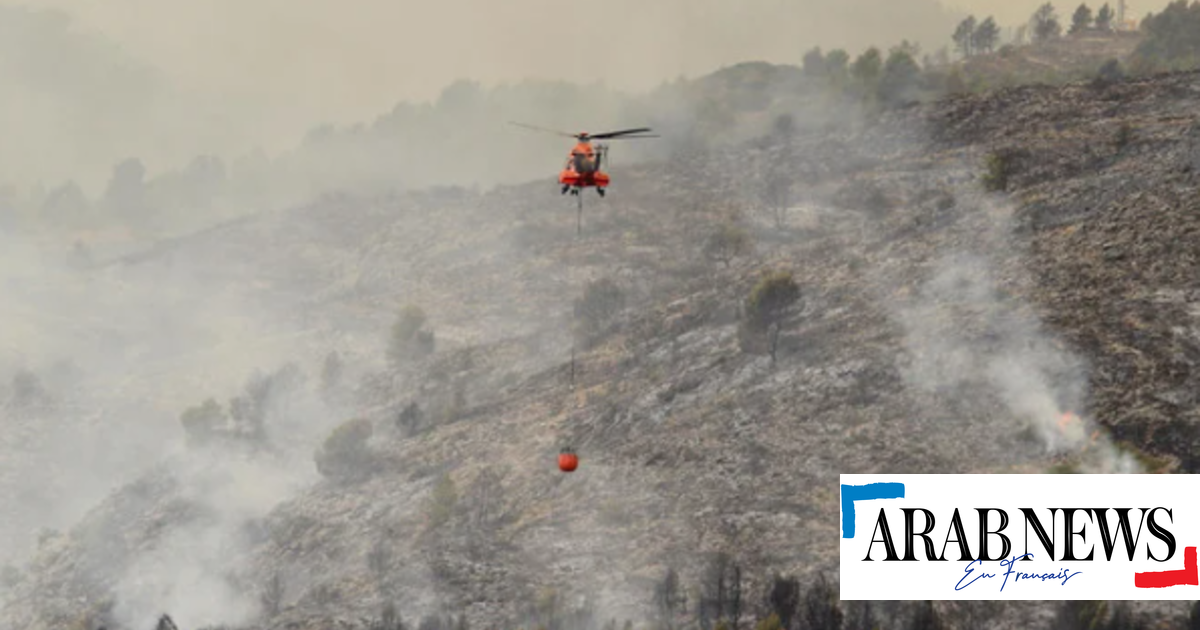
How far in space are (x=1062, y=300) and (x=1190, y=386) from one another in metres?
13.1

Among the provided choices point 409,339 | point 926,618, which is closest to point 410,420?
point 409,339

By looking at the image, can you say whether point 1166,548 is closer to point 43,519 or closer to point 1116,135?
point 1116,135

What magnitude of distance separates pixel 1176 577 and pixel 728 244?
252 feet

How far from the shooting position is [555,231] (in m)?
156

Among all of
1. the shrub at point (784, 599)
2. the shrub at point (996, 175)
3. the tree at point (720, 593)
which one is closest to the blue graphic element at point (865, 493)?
the shrub at point (784, 599)

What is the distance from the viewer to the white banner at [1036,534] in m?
54.5

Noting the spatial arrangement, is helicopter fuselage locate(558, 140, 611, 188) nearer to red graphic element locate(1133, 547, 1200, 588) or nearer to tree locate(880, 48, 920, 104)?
red graphic element locate(1133, 547, 1200, 588)

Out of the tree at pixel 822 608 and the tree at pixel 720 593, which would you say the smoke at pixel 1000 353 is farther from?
the tree at pixel 720 593

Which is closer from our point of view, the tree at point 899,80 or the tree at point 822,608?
the tree at point 822,608

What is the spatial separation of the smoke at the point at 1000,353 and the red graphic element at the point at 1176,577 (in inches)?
445

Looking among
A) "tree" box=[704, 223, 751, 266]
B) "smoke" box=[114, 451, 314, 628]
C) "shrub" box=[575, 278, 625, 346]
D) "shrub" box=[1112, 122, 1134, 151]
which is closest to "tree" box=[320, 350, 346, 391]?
"smoke" box=[114, 451, 314, 628]

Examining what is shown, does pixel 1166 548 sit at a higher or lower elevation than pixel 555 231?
lower

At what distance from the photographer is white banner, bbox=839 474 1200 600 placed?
179ft

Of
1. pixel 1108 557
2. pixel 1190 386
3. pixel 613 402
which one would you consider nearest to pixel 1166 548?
pixel 1108 557
